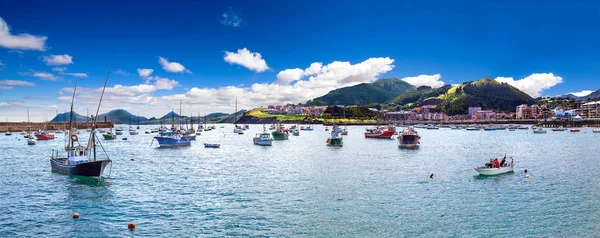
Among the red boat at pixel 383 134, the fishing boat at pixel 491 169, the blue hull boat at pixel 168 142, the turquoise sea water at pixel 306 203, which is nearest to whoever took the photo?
the turquoise sea water at pixel 306 203

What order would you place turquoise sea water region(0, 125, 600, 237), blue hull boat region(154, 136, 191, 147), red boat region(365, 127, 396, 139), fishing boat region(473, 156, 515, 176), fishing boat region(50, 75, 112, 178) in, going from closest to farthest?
turquoise sea water region(0, 125, 600, 237) → fishing boat region(50, 75, 112, 178) → fishing boat region(473, 156, 515, 176) → blue hull boat region(154, 136, 191, 147) → red boat region(365, 127, 396, 139)

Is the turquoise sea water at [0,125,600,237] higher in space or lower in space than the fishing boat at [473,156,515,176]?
lower

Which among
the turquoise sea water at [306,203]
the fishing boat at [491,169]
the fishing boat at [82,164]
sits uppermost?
the fishing boat at [82,164]

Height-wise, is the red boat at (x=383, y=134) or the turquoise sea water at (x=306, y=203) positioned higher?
the red boat at (x=383, y=134)

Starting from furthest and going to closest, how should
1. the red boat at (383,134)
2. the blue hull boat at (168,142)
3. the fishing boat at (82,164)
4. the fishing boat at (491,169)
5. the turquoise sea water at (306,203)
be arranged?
the red boat at (383,134)
the blue hull boat at (168,142)
the fishing boat at (491,169)
the fishing boat at (82,164)
the turquoise sea water at (306,203)

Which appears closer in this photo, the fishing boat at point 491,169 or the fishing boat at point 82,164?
the fishing boat at point 82,164

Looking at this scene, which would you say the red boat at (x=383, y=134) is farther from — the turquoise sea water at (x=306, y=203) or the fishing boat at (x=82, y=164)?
the fishing boat at (x=82, y=164)

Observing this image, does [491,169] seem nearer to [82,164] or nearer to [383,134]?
[82,164]

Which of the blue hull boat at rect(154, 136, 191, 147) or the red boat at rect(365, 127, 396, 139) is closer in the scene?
the blue hull boat at rect(154, 136, 191, 147)

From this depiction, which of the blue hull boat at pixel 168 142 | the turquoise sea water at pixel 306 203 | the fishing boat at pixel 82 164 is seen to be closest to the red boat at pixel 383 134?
the blue hull boat at pixel 168 142

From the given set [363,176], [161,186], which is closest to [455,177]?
[363,176]

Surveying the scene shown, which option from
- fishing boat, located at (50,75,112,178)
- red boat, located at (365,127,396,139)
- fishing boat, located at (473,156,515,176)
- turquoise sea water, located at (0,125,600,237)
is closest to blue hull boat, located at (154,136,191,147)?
turquoise sea water, located at (0,125,600,237)

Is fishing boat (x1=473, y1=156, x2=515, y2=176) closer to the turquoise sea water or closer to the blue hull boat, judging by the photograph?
the turquoise sea water

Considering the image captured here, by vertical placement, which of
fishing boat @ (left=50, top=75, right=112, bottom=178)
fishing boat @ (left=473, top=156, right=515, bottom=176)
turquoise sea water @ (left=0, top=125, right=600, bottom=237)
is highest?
fishing boat @ (left=50, top=75, right=112, bottom=178)
